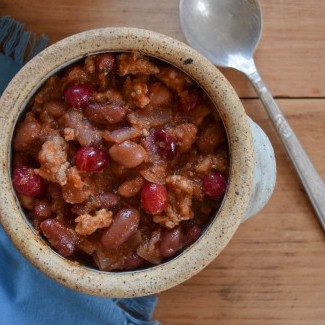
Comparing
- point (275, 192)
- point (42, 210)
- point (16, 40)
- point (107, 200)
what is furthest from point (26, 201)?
point (275, 192)

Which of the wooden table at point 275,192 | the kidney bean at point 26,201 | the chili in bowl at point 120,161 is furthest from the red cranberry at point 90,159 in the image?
the wooden table at point 275,192

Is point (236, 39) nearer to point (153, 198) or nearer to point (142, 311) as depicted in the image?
point (153, 198)

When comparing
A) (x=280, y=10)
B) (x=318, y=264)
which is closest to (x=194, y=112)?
(x=280, y=10)

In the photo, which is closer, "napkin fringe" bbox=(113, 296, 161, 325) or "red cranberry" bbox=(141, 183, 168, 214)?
"red cranberry" bbox=(141, 183, 168, 214)

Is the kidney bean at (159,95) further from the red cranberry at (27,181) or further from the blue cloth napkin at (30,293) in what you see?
the blue cloth napkin at (30,293)

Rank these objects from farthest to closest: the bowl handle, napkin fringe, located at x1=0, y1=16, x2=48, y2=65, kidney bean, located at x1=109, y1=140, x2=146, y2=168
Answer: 1. napkin fringe, located at x1=0, y1=16, x2=48, y2=65
2. the bowl handle
3. kidney bean, located at x1=109, y1=140, x2=146, y2=168

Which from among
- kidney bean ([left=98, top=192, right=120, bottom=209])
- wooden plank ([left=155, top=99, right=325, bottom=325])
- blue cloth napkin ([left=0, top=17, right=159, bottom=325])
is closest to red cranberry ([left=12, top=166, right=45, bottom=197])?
kidney bean ([left=98, top=192, right=120, bottom=209])

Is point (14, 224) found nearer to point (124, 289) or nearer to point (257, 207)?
point (124, 289)

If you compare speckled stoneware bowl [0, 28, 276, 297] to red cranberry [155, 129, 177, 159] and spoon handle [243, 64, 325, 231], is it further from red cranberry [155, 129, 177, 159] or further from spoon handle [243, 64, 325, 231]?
spoon handle [243, 64, 325, 231]
